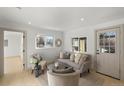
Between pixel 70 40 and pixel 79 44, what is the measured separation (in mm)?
837

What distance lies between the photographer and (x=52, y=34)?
6086mm

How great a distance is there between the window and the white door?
3.06 feet

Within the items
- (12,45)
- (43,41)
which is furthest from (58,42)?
(12,45)

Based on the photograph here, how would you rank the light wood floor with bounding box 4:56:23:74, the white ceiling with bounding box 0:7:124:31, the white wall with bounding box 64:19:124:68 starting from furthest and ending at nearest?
the light wood floor with bounding box 4:56:23:74, the white wall with bounding box 64:19:124:68, the white ceiling with bounding box 0:7:124:31

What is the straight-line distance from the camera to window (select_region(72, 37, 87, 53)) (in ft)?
16.4

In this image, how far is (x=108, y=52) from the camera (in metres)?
3.76

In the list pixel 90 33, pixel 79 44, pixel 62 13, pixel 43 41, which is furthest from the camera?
pixel 43 41

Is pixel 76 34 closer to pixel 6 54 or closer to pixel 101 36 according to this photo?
pixel 101 36

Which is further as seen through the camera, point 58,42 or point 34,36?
point 58,42

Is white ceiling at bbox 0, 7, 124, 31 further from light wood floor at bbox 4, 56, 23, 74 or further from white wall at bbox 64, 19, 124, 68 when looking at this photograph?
light wood floor at bbox 4, 56, 23, 74

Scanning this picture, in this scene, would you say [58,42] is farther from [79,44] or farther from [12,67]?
[12,67]

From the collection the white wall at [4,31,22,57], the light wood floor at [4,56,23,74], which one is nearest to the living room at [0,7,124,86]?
the light wood floor at [4,56,23,74]
